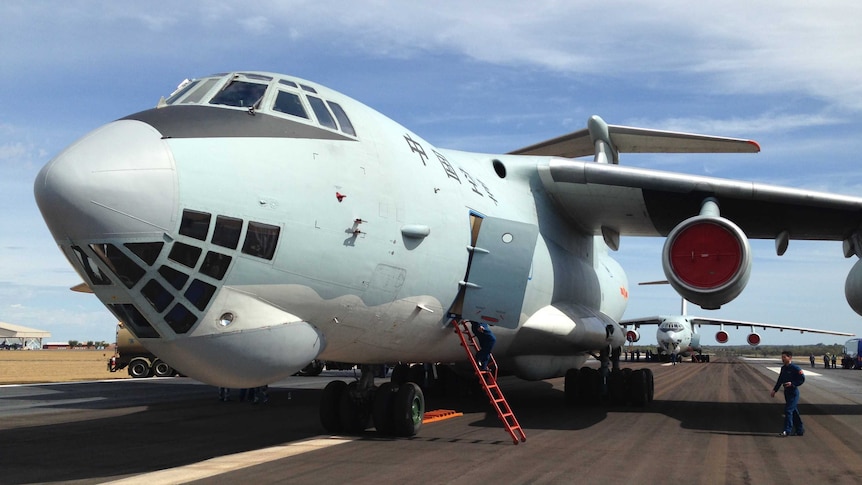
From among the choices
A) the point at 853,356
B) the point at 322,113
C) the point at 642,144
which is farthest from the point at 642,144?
A: the point at 853,356

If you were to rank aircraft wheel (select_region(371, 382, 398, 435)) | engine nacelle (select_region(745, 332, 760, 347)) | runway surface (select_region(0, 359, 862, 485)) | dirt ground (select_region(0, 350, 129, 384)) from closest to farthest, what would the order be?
runway surface (select_region(0, 359, 862, 485)), aircraft wheel (select_region(371, 382, 398, 435)), dirt ground (select_region(0, 350, 129, 384)), engine nacelle (select_region(745, 332, 760, 347))

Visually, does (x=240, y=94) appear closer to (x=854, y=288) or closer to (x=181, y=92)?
(x=181, y=92)

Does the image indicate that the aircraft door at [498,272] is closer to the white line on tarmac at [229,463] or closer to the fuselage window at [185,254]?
the white line on tarmac at [229,463]

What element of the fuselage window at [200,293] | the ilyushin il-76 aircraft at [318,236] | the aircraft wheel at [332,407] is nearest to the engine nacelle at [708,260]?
the ilyushin il-76 aircraft at [318,236]

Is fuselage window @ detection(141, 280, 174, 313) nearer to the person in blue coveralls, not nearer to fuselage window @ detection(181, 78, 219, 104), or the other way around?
fuselage window @ detection(181, 78, 219, 104)

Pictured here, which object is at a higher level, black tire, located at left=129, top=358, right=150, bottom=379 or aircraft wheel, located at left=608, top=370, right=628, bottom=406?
aircraft wheel, located at left=608, top=370, right=628, bottom=406

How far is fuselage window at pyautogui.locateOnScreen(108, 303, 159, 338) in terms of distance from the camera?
5.81 metres

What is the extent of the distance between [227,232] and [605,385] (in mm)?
9930

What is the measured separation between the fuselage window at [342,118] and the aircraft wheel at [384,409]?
3.07 metres

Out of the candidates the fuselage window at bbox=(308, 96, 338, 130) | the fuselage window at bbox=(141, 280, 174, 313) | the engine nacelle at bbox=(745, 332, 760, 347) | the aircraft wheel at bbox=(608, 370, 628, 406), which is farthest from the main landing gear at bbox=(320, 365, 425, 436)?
the engine nacelle at bbox=(745, 332, 760, 347)

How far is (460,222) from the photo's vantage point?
8586 mm

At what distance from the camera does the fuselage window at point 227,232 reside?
576 cm

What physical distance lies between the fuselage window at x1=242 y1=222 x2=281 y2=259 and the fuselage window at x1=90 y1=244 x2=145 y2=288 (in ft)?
2.69

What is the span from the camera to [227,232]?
5832 mm
